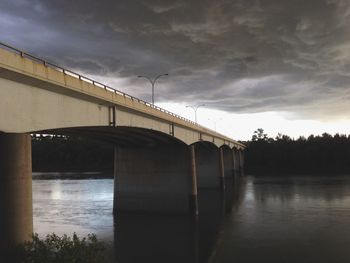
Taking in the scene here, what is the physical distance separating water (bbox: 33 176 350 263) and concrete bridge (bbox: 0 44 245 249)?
3603mm

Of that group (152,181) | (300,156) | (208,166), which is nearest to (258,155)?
(300,156)

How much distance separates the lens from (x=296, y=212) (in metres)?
45.3

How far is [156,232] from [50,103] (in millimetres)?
18924

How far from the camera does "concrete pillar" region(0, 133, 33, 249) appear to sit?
56.4 ft

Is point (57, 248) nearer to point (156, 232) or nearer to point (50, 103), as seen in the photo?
point (50, 103)

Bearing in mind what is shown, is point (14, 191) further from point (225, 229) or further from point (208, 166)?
point (208, 166)

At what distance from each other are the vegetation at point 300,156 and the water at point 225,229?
78158 millimetres

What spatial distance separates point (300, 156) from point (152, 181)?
98.2 meters

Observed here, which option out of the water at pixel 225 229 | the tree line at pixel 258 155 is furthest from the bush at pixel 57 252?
the tree line at pixel 258 155

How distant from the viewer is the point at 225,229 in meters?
37.5

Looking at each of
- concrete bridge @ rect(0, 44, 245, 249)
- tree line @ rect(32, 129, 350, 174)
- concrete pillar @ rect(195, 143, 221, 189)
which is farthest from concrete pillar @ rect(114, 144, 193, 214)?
tree line @ rect(32, 129, 350, 174)

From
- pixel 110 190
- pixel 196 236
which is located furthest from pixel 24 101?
pixel 110 190

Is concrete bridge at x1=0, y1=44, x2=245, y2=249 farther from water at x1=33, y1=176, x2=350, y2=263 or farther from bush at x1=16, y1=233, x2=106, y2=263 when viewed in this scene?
water at x1=33, y1=176, x2=350, y2=263

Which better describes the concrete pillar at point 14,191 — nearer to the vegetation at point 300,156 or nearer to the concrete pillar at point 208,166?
the concrete pillar at point 208,166
